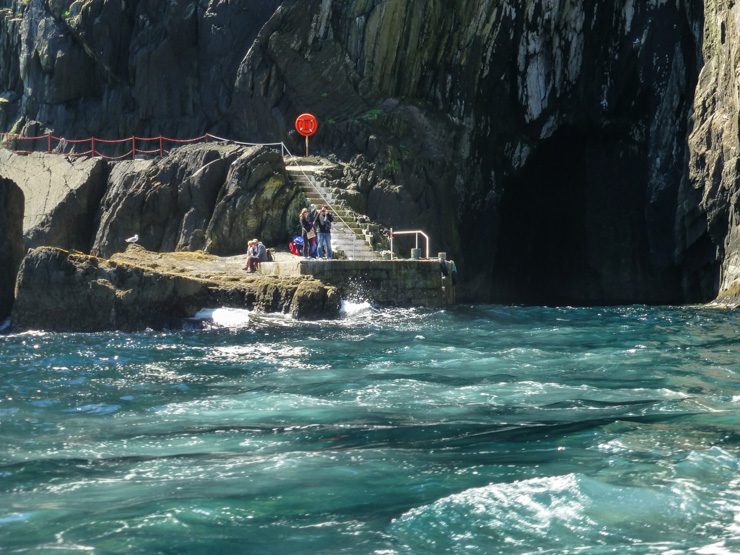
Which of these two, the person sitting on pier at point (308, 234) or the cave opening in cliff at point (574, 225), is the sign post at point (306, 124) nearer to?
the cave opening in cliff at point (574, 225)

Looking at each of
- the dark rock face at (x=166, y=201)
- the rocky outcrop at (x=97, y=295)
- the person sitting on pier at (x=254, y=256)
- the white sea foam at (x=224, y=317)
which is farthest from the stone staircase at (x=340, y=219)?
the white sea foam at (x=224, y=317)

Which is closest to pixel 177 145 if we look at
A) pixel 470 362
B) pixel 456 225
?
pixel 456 225

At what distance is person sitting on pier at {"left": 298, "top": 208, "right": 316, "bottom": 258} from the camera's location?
28.2 metres

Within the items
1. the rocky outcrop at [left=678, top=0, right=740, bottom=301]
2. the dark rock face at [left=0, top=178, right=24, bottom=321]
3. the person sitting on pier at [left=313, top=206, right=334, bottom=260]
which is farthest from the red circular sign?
the dark rock face at [left=0, top=178, right=24, bottom=321]

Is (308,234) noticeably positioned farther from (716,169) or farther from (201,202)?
(716,169)

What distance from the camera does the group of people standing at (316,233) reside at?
90.8 ft

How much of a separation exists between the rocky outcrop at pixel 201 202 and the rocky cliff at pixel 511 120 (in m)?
3.54

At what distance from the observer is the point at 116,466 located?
9656mm

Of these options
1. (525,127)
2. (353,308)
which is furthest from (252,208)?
(525,127)

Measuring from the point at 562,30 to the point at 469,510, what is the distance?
3093cm

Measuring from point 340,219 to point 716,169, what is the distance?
36.1ft

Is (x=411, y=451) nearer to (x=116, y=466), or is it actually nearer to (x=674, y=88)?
(x=116, y=466)

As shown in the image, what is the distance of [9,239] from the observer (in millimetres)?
23453

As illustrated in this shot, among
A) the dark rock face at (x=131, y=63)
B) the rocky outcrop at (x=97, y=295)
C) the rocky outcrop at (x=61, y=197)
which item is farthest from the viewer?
the dark rock face at (x=131, y=63)
